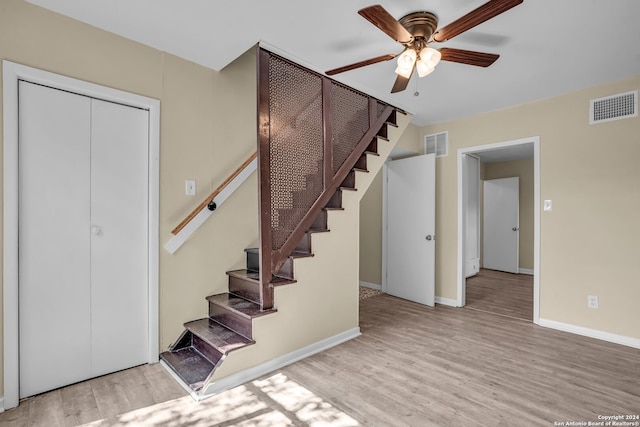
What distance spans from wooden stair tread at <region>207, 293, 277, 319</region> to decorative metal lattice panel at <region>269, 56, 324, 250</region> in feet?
1.67

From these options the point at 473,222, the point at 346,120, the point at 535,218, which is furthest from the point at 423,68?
the point at 473,222

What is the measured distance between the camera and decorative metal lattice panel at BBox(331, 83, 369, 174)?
308 cm

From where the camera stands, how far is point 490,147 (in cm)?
393

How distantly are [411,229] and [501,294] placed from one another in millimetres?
1852

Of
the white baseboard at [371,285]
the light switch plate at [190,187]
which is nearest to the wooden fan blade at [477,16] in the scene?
the light switch plate at [190,187]

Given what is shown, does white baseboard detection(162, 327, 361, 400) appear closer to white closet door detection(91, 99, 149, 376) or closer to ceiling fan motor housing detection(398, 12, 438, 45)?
white closet door detection(91, 99, 149, 376)

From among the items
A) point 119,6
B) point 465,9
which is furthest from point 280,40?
point 465,9

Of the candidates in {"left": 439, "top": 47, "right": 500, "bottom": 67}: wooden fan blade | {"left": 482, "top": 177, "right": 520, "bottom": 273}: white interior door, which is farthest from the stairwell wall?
{"left": 482, "top": 177, "right": 520, "bottom": 273}: white interior door

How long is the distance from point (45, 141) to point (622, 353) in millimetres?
4824

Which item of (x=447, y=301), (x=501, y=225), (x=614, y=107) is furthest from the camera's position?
(x=501, y=225)

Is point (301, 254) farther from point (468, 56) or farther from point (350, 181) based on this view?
point (468, 56)

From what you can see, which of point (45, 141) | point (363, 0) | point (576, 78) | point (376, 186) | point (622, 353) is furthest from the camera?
point (376, 186)

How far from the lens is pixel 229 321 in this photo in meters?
2.56

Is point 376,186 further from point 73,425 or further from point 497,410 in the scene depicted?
point 73,425
